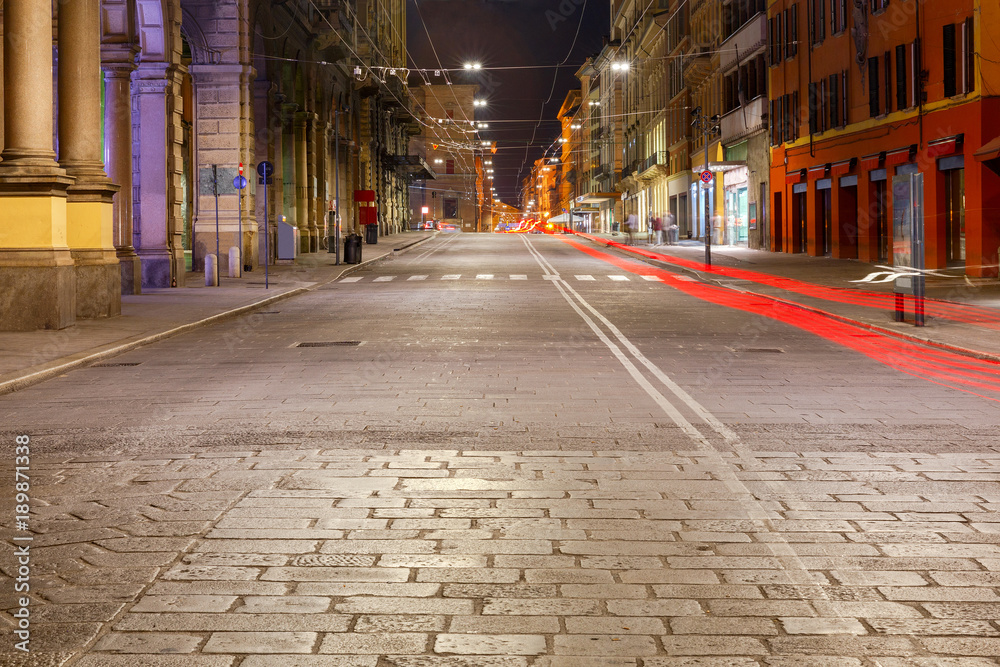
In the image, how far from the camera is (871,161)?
35656 mm

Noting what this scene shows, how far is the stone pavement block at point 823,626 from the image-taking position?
436 cm

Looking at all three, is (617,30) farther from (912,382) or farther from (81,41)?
(912,382)

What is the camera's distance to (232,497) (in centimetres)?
671

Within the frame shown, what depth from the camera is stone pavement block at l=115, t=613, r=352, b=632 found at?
4.43 meters

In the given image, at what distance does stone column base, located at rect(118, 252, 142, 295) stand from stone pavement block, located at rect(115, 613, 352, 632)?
21922mm

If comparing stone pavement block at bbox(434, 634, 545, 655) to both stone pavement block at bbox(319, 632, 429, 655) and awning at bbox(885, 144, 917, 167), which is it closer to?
stone pavement block at bbox(319, 632, 429, 655)

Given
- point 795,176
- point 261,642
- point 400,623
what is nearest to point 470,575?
point 400,623

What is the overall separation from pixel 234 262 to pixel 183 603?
2886 centimetres

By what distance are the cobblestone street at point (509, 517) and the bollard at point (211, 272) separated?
15.8m

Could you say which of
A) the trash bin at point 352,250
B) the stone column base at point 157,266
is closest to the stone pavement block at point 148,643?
the stone column base at point 157,266

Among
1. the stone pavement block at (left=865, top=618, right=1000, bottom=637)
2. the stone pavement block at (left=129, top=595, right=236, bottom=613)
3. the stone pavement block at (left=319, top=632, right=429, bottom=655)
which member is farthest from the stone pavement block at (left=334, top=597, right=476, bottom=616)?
the stone pavement block at (left=865, top=618, right=1000, bottom=637)

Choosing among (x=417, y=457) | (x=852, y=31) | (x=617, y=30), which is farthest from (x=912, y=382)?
(x=617, y=30)

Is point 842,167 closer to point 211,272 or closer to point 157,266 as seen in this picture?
point 211,272

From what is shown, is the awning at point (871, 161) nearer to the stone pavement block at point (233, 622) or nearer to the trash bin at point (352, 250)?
the trash bin at point (352, 250)
